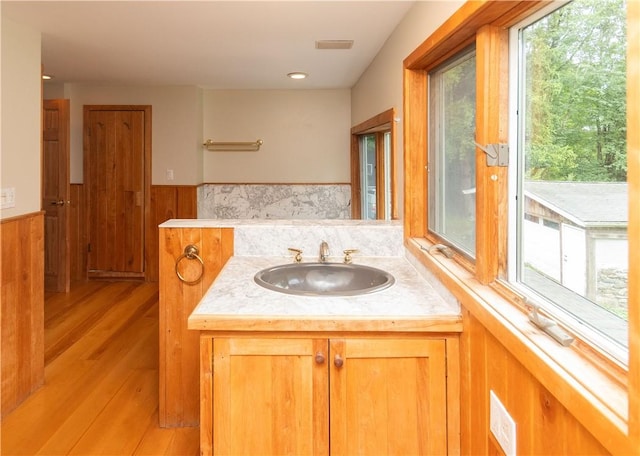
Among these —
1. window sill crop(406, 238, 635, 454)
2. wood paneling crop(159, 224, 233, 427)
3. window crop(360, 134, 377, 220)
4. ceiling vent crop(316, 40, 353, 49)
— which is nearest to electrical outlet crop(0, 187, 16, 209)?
wood paneling crop(159, 224, 233, 427)

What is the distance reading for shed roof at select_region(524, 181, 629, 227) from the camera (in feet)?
2.99

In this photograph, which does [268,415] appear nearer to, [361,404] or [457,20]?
[361,404]

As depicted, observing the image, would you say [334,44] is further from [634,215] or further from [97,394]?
[634,215]

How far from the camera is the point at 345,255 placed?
89.0 inches

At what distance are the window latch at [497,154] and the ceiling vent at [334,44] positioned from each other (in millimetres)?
2022

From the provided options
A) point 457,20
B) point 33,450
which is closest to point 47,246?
point 33,450

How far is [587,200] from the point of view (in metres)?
1.03

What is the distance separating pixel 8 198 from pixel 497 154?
2430mm

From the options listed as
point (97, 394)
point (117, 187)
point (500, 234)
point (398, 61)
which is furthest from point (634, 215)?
point (117, 187)

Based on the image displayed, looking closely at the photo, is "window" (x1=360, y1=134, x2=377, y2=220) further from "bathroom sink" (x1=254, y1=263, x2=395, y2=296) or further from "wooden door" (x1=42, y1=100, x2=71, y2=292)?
"wooden door" (x1=42, y1=100, x2=71, y2=292)

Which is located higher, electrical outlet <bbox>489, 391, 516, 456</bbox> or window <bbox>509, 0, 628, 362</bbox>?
window <bbox>509, 0, 628, 362</bbox>

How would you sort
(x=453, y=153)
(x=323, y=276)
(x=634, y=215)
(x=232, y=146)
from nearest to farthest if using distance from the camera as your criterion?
(x=634, y=215) < (x=453, y=153) < (x=323, y=276) < (x=232, y=146)

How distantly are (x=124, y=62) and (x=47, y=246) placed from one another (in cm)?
217

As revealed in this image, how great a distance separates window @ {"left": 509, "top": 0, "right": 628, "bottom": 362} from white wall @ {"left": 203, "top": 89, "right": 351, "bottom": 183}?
406cm
